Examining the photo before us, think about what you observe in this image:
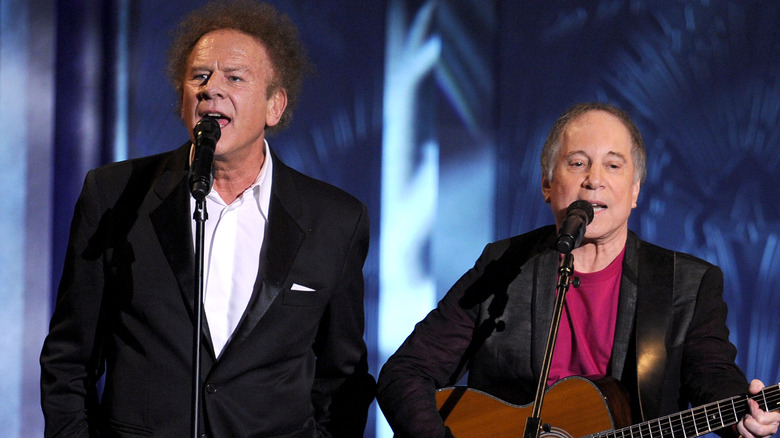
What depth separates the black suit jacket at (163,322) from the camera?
2604 millimetres

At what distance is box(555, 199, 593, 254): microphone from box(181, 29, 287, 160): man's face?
108cm

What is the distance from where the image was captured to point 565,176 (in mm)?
2977

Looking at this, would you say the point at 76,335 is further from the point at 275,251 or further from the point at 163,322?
the point at 275,251

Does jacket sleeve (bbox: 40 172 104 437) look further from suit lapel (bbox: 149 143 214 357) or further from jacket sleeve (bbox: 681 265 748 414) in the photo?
jacket sleeve (bbox: 681 265 748 414)

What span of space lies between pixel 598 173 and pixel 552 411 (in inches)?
31.8

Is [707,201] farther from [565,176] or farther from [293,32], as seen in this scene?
[293,32]

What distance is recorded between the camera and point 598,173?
114 inches

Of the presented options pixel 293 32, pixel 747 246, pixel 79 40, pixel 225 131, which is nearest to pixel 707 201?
pixel 747 246

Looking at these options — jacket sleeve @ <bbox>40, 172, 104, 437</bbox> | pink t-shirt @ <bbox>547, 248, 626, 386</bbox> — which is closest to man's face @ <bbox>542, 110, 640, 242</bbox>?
pink t-shirt @ <bbox>547, 248, 626, 386</bbox>

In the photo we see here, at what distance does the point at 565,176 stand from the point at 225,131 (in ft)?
3.81

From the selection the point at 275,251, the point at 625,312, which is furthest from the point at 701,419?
the point at 275,251

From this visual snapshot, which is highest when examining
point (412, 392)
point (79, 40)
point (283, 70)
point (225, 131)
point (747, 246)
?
point (79, 40)

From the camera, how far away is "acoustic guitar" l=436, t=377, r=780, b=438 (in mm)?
2520

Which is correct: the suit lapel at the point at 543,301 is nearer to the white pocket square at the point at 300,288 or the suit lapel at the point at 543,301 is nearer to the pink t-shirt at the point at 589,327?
the pink t-shirt at the point at 589,327
